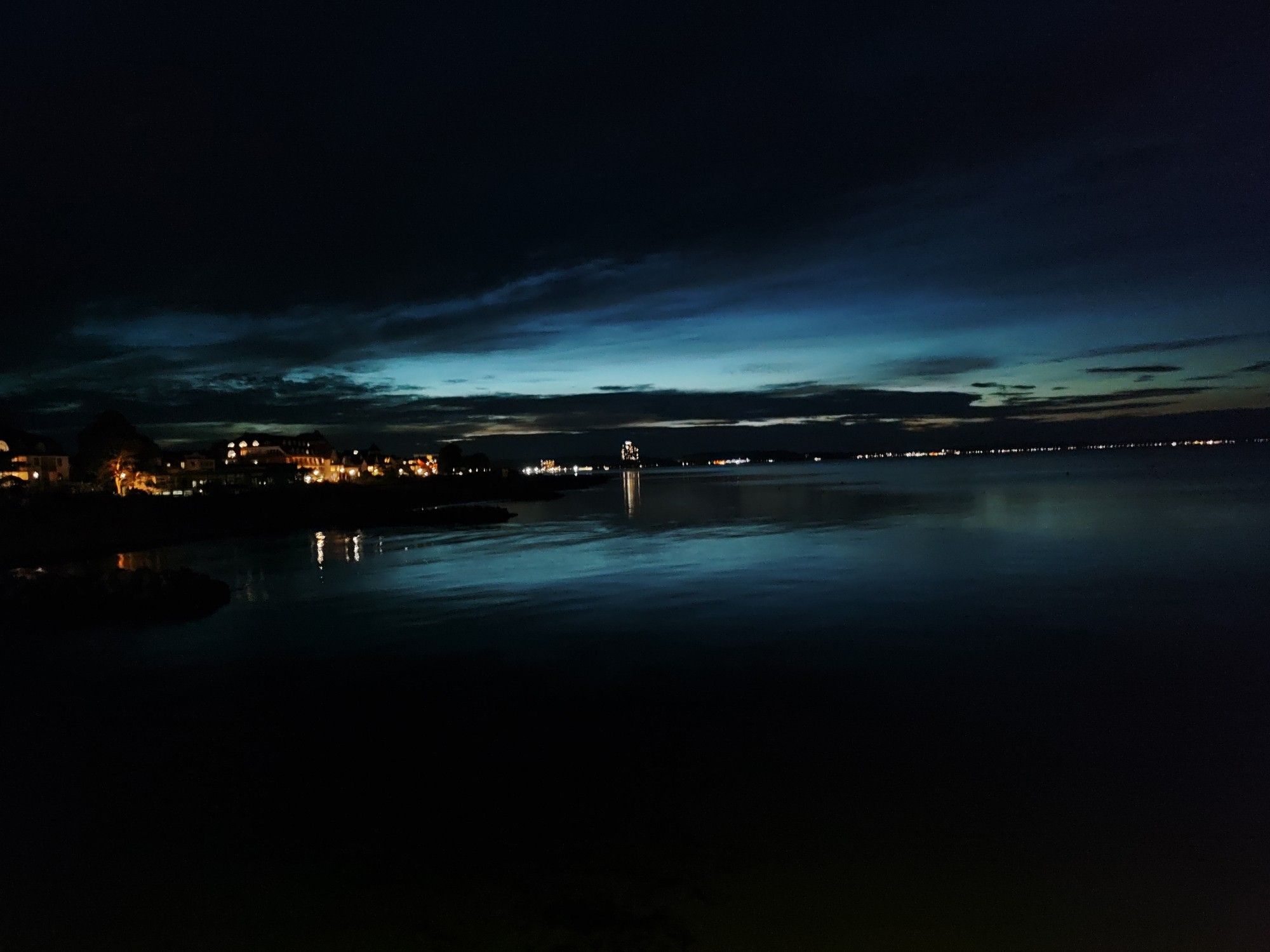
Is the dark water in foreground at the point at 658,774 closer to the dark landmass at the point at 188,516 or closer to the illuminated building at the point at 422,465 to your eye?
the dark landmass at the point at 188,516

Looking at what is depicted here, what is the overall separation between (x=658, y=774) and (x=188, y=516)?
5143 cm

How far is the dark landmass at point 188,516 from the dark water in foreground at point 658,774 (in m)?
22.2

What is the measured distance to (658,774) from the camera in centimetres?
1024

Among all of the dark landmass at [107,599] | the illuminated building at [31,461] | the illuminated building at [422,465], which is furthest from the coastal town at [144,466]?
the dark landmass at [107,599]

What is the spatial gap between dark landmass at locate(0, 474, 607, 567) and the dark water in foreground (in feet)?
72.8

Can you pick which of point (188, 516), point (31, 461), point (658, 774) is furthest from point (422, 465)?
point (658, 774)

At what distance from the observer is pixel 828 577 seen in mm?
26328

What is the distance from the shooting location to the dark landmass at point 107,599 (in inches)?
850

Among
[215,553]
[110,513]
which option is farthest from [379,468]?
[215,553]

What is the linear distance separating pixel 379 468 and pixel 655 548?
13016 cm

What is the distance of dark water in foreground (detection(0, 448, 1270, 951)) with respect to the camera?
7.29 m

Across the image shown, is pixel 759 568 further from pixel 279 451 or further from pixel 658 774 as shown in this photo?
pixel 279 451

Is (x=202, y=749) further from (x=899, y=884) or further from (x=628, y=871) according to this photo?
(x=899, y=884)

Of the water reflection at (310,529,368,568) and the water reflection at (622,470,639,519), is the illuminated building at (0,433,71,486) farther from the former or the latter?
the water reflection at (622,470,639,519)
